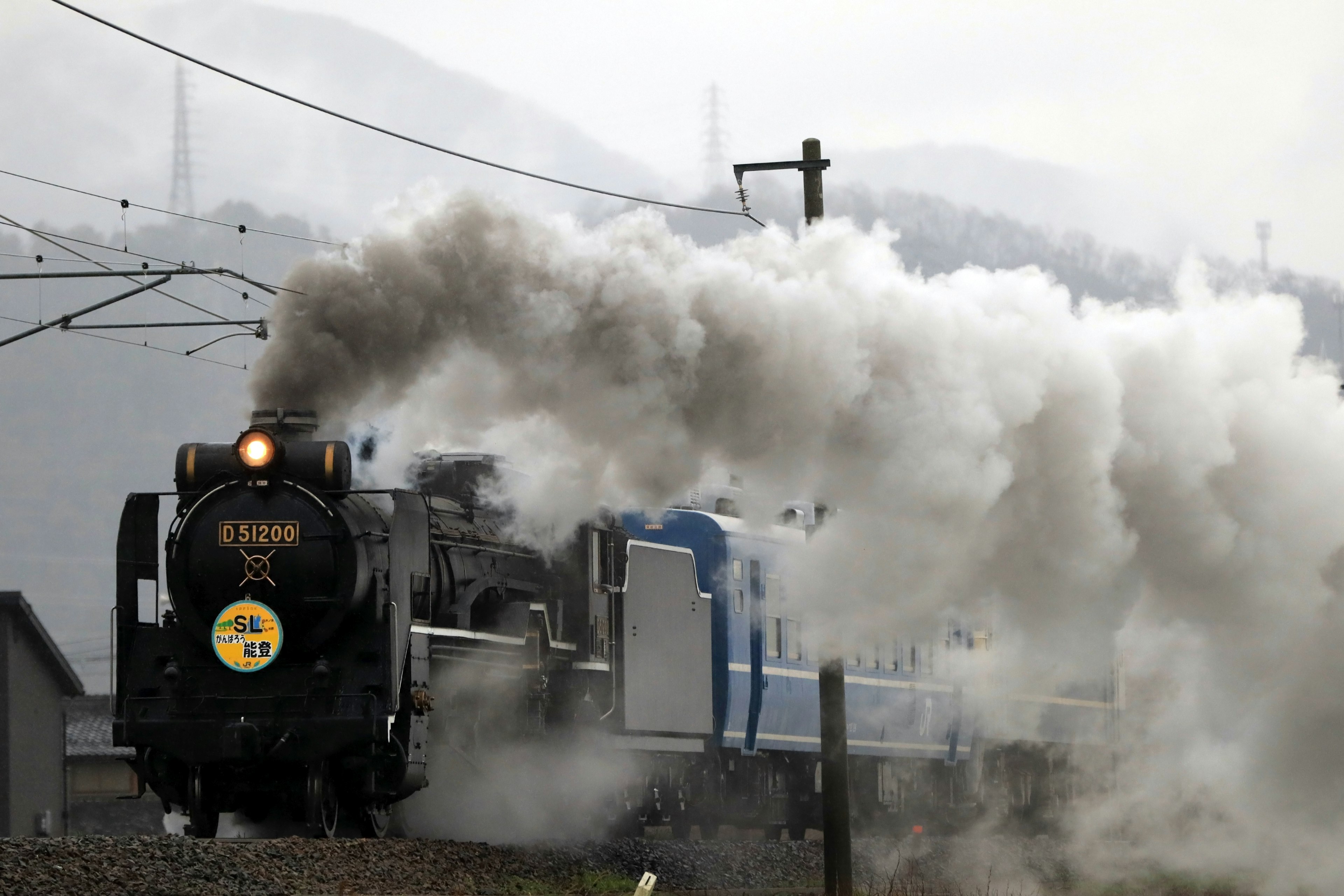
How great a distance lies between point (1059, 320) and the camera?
1522cm

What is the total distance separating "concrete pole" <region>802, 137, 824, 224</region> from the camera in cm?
1616

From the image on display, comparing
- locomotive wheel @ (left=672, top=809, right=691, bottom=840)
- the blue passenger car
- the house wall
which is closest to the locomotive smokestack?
the blue passenger car

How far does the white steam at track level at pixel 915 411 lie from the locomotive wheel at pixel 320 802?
3.09 m

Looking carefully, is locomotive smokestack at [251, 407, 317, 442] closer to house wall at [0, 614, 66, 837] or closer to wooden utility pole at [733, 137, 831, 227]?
wooden utility pole at [733, 137, 831, 227]

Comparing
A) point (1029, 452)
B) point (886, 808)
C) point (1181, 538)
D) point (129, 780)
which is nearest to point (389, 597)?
point (1029, 452)

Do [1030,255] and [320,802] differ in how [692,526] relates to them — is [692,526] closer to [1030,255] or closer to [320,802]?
[320,802]

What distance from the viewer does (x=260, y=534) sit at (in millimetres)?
13633

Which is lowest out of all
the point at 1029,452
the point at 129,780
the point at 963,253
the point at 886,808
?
the point at 129,780

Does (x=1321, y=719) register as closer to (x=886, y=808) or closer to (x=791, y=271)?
(x=791, y=271)

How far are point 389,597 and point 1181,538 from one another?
22.6 feet

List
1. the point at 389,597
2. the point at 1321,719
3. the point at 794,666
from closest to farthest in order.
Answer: the point at 389,597 → the point at 1321,719 → the point at 794,666

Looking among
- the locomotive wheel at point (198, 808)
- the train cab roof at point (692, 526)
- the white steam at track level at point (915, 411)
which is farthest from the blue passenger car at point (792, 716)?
the locomotive wheel at point (198, 808)

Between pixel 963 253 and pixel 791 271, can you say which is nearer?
pixel 791 271

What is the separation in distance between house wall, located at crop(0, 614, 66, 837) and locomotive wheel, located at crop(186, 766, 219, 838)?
16.4 metres
